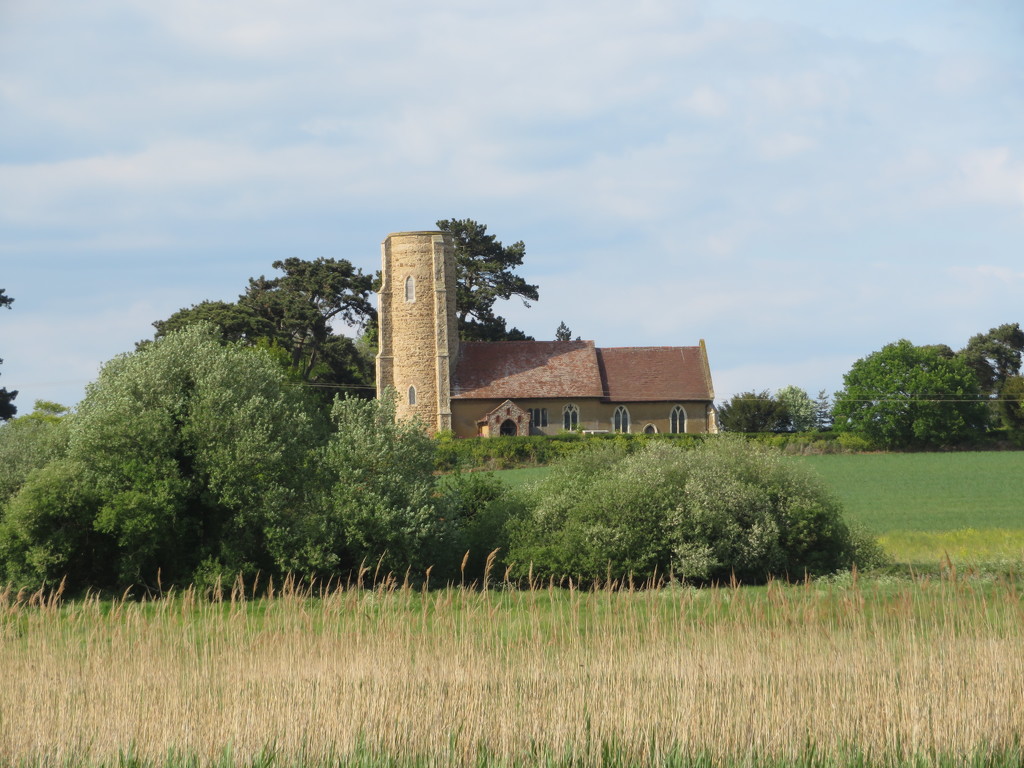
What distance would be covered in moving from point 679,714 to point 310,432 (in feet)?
54.9

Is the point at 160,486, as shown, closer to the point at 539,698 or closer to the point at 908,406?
the point at 539,698

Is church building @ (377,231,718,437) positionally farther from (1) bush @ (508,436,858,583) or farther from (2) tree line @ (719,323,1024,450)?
(1) bush @ (508,436,858,583)

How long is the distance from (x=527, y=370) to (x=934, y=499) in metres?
27.7

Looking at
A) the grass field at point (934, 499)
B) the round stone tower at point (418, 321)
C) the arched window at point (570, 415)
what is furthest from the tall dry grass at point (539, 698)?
the arched window at point (570, 415)

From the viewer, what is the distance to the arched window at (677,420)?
62906mm

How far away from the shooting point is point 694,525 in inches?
919

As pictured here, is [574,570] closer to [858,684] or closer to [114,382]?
[114,382]

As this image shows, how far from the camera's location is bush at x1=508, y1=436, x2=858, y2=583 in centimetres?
2305

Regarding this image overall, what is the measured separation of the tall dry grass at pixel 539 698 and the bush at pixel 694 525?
10703 mm

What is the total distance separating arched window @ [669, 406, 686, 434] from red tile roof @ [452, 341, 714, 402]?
951mm

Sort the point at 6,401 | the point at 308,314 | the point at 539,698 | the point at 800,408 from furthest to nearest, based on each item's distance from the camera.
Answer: the point at 800,408 < the point at 308,314 < the point at 6,401 < the point at 539,698

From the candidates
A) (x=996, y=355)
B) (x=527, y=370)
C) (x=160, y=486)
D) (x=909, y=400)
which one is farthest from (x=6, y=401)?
(x=996, y=355)

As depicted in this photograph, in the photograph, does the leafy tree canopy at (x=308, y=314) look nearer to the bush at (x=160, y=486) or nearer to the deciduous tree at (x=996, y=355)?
the bush at (x=160, y=486)

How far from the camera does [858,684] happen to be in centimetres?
1059
